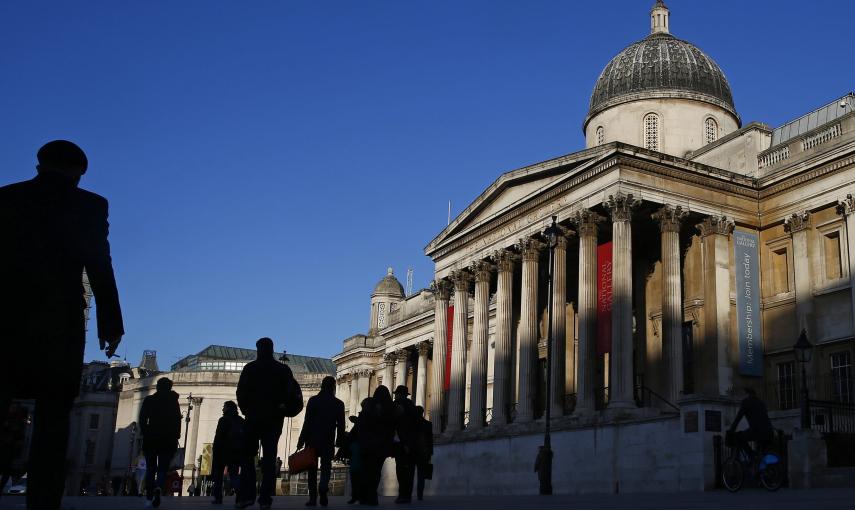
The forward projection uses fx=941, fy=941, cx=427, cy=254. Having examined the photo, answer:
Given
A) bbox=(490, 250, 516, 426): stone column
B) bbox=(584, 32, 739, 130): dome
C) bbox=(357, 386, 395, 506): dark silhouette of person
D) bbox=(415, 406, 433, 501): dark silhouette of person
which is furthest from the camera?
bbox=(584, 32, 739, 130): dome

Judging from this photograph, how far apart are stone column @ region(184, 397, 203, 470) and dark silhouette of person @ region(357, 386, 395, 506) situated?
77.1 meters

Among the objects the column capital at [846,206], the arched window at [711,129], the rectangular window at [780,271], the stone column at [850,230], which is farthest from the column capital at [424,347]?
the stone column at [850,230]

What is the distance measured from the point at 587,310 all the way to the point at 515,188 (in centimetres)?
760

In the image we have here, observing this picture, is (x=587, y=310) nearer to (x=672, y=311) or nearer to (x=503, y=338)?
(x=672, y=311)

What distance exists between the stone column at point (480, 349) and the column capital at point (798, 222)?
12634 millimetres

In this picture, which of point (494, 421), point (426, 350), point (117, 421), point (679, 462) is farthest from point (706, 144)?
point (117, 421)

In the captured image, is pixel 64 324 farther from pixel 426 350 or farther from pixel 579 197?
pixel 426 350

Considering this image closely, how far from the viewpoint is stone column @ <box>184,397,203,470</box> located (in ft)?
291

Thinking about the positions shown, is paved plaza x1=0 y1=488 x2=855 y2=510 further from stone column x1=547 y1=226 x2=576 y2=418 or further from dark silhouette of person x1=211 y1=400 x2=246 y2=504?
stone column x1=547 y1=226 x2=576 y2=418

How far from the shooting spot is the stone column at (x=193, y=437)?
88750 mm

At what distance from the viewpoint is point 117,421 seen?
102 m

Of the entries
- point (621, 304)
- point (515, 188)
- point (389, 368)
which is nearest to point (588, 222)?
point (621, 304)

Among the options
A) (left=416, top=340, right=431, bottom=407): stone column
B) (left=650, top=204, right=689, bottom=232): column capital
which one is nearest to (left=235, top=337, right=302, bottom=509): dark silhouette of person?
(left=650, top=204, right=689, bottom=232): column capital

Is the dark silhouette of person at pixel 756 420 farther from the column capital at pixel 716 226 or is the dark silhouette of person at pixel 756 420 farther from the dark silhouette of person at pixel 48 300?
the column capital at pixel 716 226
